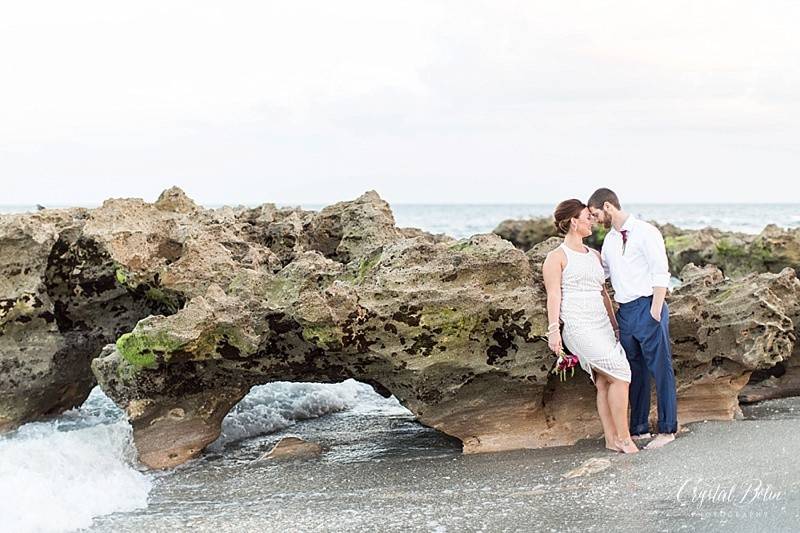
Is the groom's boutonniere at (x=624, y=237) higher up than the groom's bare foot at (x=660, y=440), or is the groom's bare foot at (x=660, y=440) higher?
the groom's boutonniere at (x=624, y=237)

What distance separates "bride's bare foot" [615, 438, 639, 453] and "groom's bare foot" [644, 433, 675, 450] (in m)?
0.12

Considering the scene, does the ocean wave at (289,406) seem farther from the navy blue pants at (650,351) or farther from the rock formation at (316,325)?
the navy blue pants at (650,351)

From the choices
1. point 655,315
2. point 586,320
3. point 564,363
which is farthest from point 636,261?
point 564,363

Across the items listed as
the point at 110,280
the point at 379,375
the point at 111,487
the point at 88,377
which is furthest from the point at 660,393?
the point at 88,377

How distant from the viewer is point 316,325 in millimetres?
7203

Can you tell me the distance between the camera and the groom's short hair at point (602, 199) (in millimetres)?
7570

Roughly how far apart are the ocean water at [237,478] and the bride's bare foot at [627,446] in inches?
A: 24.2

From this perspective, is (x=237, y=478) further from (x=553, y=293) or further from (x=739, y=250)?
(x=739, y=250)

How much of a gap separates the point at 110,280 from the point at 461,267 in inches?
A: 153

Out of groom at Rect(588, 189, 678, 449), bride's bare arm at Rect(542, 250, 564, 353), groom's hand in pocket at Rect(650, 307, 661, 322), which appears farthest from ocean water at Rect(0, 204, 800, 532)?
groom's hand in pocket at Rect(650, 307, 661, 322)

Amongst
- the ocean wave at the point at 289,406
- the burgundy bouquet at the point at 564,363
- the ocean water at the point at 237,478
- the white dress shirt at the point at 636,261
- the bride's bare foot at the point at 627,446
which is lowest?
the ocean wave at the point at 289,406

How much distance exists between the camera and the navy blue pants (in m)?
7.41

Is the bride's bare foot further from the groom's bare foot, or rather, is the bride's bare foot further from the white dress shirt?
the white dress shirt

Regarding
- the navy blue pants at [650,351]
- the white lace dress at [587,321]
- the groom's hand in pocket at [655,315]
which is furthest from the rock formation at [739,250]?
the white lace dress at [587,321]
